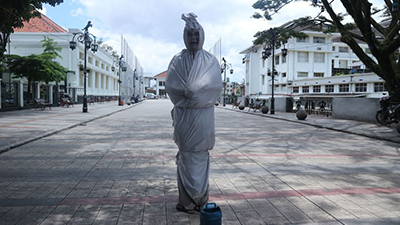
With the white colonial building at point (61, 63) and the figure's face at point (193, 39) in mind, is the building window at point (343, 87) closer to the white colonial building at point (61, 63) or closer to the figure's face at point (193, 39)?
the white colonial building at point (61, 63)

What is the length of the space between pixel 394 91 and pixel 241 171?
10896 mm

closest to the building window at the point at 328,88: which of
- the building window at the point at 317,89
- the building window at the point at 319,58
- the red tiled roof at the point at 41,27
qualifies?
the building window at the point at 317,89

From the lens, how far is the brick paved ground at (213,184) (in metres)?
3.81

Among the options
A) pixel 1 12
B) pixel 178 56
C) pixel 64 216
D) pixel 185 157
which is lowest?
pixel 64 216

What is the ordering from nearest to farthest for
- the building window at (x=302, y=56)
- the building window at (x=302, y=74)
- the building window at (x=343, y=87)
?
1. the building window at (x=343, y=87)
2. the building window at (x=302, y=56)
3. the building window at (x=302, y=74)

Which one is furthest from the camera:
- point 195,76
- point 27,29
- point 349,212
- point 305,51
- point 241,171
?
point 305,51

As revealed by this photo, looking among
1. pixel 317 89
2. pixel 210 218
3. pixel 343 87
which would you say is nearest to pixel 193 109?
pixel 210 218

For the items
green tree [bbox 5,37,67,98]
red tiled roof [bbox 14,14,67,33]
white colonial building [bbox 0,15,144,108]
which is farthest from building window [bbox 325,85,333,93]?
red tiled roof [bbox 14,14,67,33]

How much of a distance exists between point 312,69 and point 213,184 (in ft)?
151

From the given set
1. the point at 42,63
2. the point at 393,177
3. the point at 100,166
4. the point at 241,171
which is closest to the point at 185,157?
the point at 241,171

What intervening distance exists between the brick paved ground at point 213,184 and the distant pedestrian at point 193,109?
0.37 meters

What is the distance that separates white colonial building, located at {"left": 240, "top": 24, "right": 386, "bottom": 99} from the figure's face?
109 feet

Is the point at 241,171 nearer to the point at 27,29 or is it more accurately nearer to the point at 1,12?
the point at 1,12

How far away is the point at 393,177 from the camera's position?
5734 millimetres
